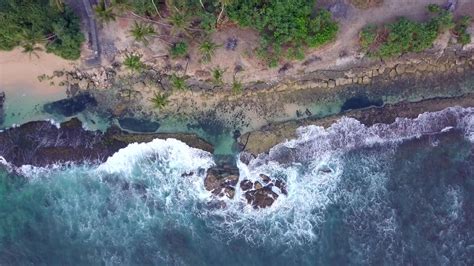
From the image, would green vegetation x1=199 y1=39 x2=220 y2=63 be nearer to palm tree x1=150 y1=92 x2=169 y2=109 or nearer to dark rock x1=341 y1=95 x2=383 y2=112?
palm tree x1=150 y1=92 x2=169 y2=109

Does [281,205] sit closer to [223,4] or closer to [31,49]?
[223,4]

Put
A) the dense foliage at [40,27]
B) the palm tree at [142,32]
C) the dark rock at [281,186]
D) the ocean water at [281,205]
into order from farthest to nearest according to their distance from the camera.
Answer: the dark rock at [281,186] < the ocean water at [281,205] < the palm tree at [142,32] < the dense foliage at [40,27]

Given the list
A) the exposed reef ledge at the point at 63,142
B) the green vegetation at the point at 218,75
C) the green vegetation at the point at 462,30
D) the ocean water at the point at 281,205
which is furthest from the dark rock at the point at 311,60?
the green vegetation at the point at 462,30

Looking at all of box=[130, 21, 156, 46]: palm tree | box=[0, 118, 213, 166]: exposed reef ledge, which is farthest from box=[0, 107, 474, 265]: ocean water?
box=[130, 21, 156, 46]: palm tree

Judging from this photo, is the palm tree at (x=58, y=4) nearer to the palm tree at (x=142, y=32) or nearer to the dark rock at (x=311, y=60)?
the palm tree at (x=142, y=32)

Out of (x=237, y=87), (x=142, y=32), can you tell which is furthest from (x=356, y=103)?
(x=142, y=32)

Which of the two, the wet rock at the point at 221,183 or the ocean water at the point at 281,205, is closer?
the ocean water at the point at 281,205

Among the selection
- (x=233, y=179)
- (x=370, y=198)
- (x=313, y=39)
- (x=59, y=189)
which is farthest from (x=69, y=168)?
(x=370, y=198)
